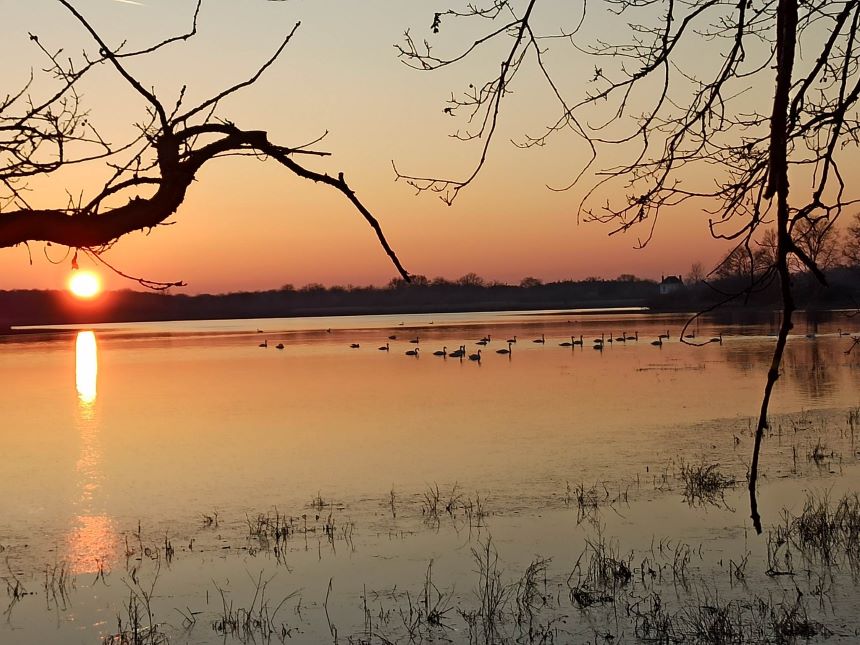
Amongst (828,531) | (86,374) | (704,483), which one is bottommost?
(86,374)

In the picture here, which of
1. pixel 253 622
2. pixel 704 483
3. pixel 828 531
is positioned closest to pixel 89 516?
pixel 253 622

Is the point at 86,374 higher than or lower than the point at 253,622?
lower

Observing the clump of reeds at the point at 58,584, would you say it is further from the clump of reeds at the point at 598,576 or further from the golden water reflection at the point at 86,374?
the golden water reflection at the point at 86,374

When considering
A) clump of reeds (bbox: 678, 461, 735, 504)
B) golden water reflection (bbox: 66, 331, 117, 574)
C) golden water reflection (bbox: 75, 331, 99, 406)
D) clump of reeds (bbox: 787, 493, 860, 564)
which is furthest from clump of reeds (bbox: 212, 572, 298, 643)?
golden water reflection (bbox: 75, 331, 99, 406)

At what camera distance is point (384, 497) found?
18.2 m

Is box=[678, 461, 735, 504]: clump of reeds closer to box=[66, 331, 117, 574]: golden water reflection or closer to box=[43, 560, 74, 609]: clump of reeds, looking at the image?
box=[66, 331, 117, 574]: golden water reflection

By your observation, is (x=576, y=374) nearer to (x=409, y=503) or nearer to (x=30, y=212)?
(x=409, y=503)

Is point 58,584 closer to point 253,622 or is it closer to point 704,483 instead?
point 253,622

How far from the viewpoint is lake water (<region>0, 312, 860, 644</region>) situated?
11.3 m

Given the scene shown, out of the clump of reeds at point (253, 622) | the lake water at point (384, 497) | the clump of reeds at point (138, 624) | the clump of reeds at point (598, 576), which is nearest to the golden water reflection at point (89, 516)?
the lake water at point (384, 497)

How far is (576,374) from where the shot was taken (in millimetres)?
46219

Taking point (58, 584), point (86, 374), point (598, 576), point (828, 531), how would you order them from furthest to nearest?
point (86, 374) < point (828, 531) < point (58, 584) < point (598, 576)

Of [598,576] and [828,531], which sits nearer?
[598,576]

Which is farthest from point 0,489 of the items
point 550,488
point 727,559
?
point 727,559
